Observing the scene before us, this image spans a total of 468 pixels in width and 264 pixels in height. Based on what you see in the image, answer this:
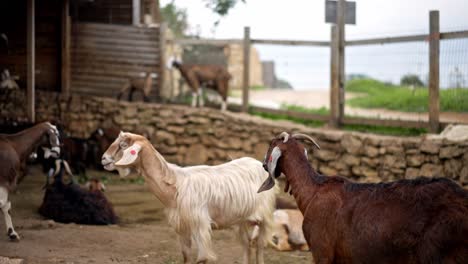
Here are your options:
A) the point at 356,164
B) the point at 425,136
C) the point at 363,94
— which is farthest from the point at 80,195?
the point at 363,94

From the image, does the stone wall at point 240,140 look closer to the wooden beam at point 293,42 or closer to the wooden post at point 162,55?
the wooden post at point 162,55

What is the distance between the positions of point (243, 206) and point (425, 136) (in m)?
5.62

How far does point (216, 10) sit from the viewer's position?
1370 centimetres

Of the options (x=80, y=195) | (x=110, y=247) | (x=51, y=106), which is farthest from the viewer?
(x=51, y=106)

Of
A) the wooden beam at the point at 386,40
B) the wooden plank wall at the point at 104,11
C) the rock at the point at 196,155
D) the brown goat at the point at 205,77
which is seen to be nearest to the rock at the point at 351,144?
the wooden beam at the point at 386,40

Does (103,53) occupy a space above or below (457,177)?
above

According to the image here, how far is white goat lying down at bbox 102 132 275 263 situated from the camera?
22.8 feet

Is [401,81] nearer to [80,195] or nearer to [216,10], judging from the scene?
[216,10]

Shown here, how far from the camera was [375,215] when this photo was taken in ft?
17.2

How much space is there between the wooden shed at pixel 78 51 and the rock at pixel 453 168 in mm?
8232

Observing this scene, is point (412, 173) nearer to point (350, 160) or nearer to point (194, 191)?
point (350, 160)

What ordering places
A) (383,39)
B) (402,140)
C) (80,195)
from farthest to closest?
1. (383,39)
2. (402,140)
3. (80,195)

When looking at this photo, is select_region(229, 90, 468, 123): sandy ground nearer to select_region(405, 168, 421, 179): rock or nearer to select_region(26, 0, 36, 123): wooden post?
select_region(405, 168, 421, 179): rock

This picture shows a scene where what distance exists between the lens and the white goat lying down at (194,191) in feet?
22.8
